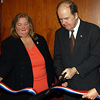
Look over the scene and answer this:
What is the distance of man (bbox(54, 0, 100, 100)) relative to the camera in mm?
1849

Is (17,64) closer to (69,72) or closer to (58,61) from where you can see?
(58,61)

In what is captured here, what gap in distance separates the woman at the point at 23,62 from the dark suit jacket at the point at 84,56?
44cm

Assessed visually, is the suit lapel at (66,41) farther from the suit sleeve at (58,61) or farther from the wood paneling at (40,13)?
the wood paneling at (40,13)

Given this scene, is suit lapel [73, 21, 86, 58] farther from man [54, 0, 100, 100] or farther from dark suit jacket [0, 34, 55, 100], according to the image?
dark suit jacket [0, 34, 55, 100]

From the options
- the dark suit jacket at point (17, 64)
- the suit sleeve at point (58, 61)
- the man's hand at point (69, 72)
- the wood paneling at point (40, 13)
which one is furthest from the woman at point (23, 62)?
the man's hand at point (69, 72)

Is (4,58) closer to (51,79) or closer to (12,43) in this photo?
(12,43)

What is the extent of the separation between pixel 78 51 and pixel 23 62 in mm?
867

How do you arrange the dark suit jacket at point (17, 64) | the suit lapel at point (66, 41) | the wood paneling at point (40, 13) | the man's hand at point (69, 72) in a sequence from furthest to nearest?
the wood paneling at point (40, 13) → the dark suit jacket at point (17, 64) → the suit lapel at point (66, 41) → the man's hand at point (69, 72)

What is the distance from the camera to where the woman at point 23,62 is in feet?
7.45

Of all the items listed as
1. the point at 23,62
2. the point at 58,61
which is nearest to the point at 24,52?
the point at 23,62

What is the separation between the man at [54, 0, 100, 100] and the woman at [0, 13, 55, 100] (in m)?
0.44

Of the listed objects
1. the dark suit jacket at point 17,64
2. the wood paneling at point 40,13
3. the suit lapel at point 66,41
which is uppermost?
the wood paneling at point 40,13

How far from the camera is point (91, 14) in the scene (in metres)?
2.64

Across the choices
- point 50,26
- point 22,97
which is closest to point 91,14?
point 50,26
